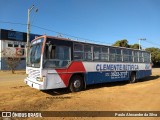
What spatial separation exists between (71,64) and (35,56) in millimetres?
2053

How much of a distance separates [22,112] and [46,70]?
3376 mm

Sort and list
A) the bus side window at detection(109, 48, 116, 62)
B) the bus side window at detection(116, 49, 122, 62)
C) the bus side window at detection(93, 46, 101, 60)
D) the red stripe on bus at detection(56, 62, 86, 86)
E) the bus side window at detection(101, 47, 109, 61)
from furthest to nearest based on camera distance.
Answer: the bus side window at detection(116, 49, 122, 62), the bus side window at detection(109, 48, 116, 62), the bus side window at detection(101, 47, 109, 61), the bus side window at detection(93, 46, 101, 60), the red stripe on bus at detection(56, 62, 86, 86)

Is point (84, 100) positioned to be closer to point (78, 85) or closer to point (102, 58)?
point (78, 85)

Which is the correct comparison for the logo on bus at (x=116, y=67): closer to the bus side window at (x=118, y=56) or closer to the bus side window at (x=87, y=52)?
the bus side window at (x=118, y=56)

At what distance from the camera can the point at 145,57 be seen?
20656mm

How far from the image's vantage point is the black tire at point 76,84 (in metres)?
12.1

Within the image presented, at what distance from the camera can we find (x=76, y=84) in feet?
40.5

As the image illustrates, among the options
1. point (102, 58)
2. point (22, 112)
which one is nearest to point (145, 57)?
point (102, 58)

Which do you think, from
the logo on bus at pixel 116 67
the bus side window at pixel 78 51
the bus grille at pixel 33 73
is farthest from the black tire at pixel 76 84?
the bus grille at pixel 33 73

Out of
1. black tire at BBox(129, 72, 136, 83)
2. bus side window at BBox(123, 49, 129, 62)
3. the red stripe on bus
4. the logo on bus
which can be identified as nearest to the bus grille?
the red stripe on bus

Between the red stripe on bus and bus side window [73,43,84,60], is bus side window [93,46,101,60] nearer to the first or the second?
bus side window [73,43,84,60]

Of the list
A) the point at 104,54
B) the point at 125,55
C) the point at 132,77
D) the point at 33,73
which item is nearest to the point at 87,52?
the point at 104,54

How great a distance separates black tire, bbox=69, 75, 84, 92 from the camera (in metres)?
12.1

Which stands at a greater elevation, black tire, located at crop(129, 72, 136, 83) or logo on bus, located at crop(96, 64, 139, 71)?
logo on bus, located at crop(96, 64, 139, 71)
